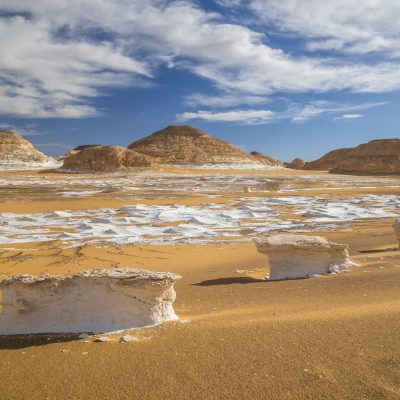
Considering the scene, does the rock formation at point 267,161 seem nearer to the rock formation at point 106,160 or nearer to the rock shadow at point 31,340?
the rock formation at point 106,160

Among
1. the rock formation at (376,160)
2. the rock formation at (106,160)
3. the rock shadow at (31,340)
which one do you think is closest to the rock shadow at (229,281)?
the rock shadow at (31,340)

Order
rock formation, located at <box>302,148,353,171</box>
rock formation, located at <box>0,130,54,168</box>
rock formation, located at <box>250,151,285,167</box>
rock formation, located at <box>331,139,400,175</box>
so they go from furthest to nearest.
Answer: rock formation, located at <box>302,148,353,171</box> → rock formation, located at <box>250,151,285,167</box> → rock formation, located at <box>331,139,400,175</box> → rock formation, located at <box>0,130,54,168</box>

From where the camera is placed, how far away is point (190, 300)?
6035mm

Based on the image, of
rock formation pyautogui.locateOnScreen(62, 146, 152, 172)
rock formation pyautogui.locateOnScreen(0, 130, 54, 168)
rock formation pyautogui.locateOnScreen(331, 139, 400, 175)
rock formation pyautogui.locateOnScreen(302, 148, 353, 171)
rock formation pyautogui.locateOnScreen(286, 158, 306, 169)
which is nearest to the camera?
rock formation pyautogui.locateOnScreen(62, 146, 152, 172)

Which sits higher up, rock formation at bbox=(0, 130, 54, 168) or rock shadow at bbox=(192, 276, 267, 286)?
rock formation at bbox=(0, 130, 54, 168)

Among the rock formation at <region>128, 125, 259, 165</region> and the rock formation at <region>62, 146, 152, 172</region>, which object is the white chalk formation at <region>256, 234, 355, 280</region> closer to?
the rock formation at <region>62, 146, 152, 172</region>

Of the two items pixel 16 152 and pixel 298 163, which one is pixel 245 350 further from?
pixel 298 163

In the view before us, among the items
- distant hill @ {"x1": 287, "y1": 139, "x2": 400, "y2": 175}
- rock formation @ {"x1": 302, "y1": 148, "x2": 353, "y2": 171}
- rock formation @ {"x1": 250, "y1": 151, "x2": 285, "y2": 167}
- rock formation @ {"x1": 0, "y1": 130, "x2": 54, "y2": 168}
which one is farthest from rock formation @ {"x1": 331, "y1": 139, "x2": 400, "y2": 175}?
rock formation @ {"x1": 0, "y1": 130, "x2": 54, "y2": 168}

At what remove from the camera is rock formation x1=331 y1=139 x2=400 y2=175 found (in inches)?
2371

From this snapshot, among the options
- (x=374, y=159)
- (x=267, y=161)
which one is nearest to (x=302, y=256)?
(x=374, y=159)

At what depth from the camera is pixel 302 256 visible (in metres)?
7.31

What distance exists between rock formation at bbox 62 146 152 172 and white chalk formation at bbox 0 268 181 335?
1731 inches

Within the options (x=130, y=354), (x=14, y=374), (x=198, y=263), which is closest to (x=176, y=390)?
(x=130, y=354)

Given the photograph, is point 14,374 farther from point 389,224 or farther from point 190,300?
point 389,224
